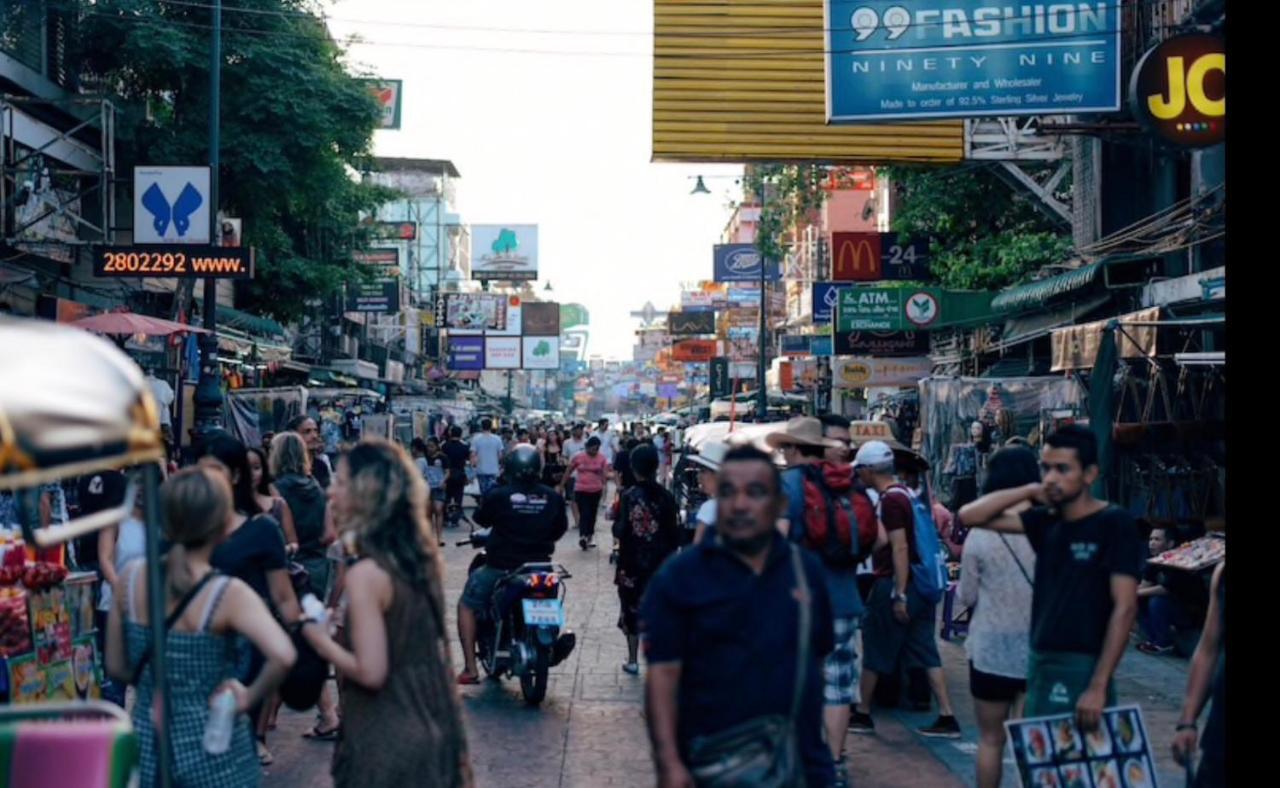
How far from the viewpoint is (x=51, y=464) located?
10.6 feet

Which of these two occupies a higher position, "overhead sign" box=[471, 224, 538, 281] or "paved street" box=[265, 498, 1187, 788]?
"overhead sign" box=[471, 224, 538, 281]

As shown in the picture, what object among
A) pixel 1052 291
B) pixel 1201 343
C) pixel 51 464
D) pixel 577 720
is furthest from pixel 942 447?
pixel 51 464

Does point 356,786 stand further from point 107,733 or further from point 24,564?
point 24,564

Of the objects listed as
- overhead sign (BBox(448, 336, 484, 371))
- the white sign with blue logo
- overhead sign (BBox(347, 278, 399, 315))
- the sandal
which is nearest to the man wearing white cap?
the sandal

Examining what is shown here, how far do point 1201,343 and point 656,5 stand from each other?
720cm

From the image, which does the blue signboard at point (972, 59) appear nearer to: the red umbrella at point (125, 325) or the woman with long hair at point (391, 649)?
the red umbrella at point (125, 325)

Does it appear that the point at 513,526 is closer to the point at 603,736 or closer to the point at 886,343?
the point at 603,736

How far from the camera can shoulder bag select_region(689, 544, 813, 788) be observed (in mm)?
4676

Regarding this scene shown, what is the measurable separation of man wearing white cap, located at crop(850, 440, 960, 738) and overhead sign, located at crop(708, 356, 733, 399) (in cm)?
Result: 4183

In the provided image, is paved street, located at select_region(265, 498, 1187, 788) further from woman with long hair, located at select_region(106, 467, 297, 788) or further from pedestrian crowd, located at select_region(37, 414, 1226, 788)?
woman with long hair, located at select_region(106, 467, 297, 788)

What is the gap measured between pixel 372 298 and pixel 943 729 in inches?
1467

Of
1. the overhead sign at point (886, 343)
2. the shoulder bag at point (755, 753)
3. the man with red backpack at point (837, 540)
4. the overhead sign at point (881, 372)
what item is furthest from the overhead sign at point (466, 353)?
→ the shoulder bag at point (755, 753)

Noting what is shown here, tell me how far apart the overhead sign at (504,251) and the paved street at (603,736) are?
83890 mm

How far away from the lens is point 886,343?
2802cm
